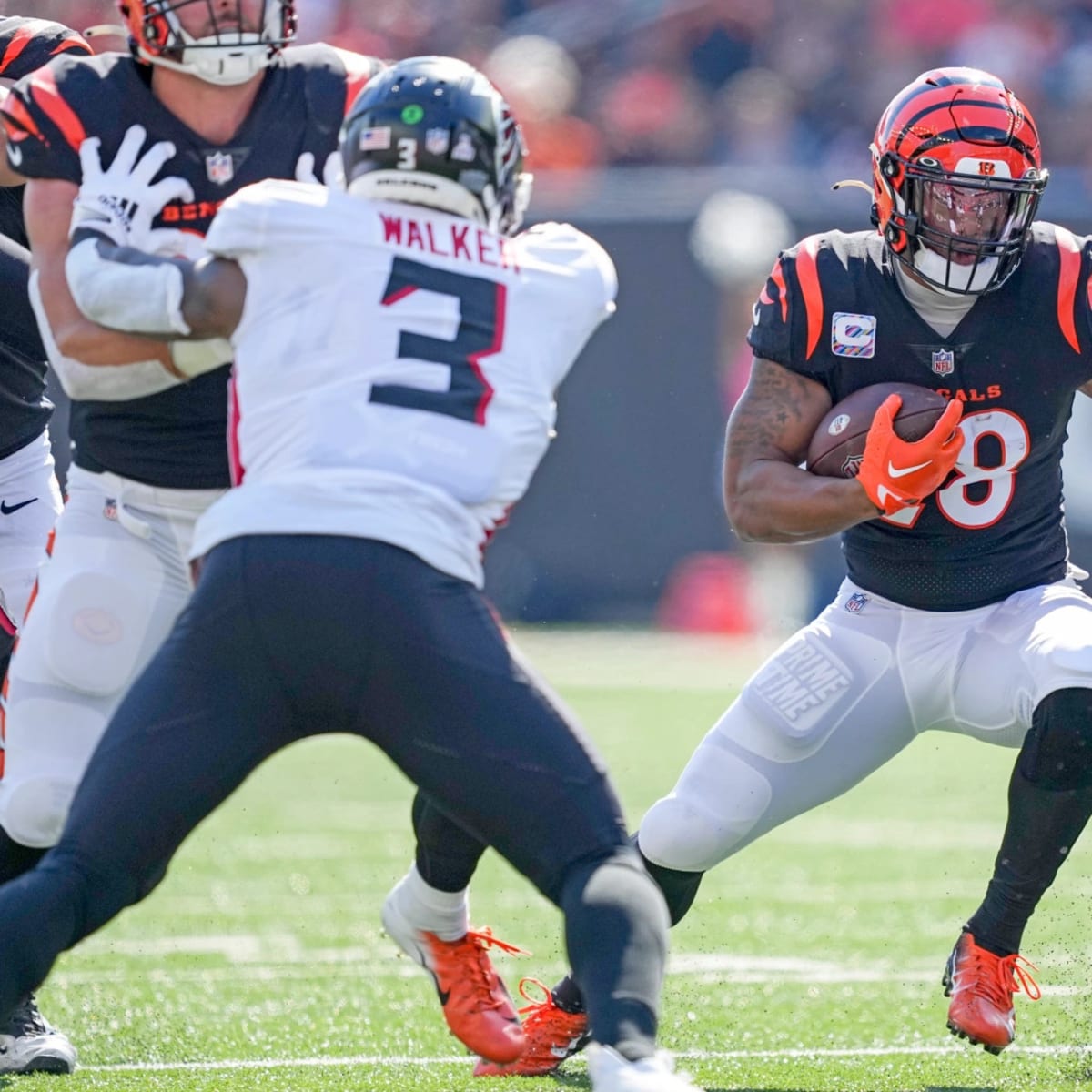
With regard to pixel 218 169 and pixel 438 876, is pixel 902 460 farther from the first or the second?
pixel 218 169

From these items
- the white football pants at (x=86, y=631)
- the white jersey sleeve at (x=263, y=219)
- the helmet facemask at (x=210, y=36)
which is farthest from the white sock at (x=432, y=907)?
the helmet facemask at (x=210, y=36)

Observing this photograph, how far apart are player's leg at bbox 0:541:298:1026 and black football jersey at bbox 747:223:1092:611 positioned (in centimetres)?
151

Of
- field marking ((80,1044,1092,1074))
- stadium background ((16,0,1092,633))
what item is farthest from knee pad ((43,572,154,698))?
stadium background ((16,0,1092,633))

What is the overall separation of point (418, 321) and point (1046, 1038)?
2019 millimetres

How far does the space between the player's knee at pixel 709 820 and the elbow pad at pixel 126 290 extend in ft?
4.36

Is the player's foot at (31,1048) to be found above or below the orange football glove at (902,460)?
below

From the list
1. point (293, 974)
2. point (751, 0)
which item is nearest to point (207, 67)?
point (293, 974)

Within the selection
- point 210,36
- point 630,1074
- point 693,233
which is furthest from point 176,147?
point 693,233

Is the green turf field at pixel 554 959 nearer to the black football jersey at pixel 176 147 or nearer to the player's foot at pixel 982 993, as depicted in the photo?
the player's foot at pixel 982 993

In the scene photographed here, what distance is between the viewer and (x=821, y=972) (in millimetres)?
4250

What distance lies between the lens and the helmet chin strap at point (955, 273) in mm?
3541

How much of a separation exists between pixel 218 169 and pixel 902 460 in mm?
1241

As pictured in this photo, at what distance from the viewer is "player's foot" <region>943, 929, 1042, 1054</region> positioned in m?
3.29

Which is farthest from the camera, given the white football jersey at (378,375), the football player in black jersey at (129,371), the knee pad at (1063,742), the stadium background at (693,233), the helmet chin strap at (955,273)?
the stadium background at (693,233)
